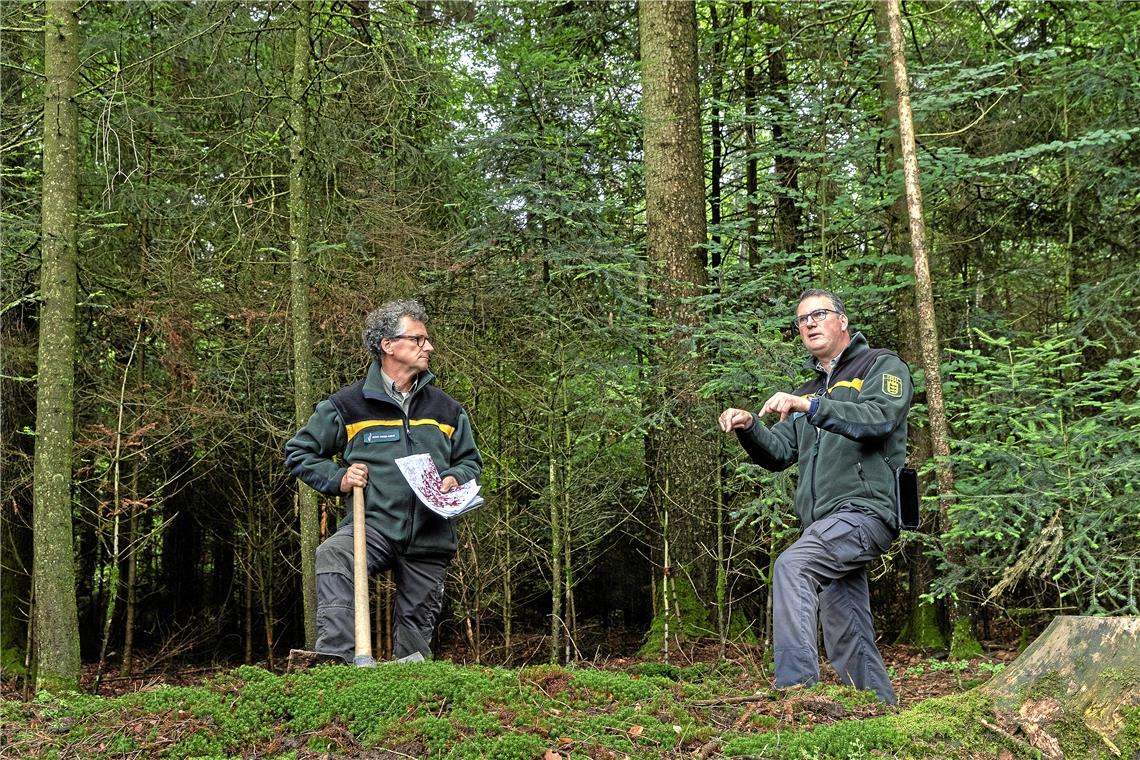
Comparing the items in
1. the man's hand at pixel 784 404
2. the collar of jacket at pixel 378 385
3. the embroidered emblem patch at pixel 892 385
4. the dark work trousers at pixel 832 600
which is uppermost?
the collar of jacket at pixel 378 385

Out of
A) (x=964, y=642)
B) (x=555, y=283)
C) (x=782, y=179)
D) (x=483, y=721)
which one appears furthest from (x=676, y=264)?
(x=483, y=721)

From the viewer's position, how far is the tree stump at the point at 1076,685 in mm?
3854

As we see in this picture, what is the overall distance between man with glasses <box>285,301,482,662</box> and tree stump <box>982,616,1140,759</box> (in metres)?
2.84

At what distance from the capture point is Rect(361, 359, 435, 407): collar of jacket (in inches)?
206

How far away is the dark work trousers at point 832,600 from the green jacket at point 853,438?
0.12 m

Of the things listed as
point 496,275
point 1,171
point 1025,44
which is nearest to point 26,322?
point 1,171

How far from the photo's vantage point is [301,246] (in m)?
8.22

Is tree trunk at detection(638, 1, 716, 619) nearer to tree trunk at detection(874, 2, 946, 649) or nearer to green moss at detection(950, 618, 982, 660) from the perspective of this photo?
tree trunk at detection(874, 2, 946, 649)

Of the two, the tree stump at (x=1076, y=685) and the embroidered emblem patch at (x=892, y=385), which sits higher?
the embroidered emblem patch at (x=892, y=385)

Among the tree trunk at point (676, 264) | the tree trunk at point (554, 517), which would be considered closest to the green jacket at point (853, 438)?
the tree trunk at point (676, 264)

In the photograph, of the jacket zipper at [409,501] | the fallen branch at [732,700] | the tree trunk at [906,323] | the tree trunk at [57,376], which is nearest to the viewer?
the fallen branch at [732,700]

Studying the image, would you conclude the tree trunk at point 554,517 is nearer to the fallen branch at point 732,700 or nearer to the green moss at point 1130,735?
the fallen branch at point 732,700

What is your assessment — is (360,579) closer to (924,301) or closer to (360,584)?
(360,584)

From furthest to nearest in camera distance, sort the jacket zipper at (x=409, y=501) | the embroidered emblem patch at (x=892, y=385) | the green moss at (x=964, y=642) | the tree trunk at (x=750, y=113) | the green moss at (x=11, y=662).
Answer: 1. the tree trunk at (x=750, y=113)
2. the green moss at (x=11, y=662)
3. the green moss at (x=964, y=642)
4. the jacket zipper at (x=409, y=501)
5. the embroidered emblem patch at (x=892, y=385)
